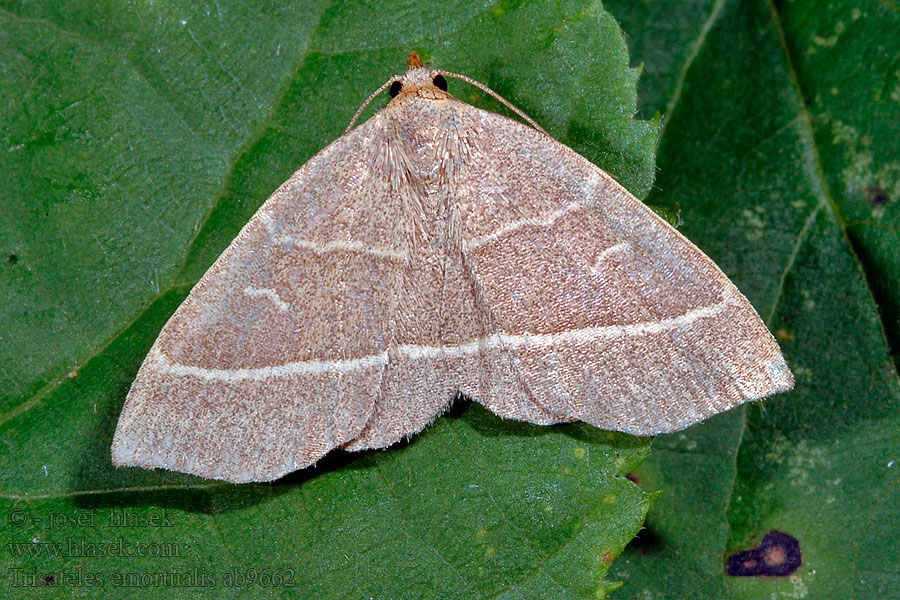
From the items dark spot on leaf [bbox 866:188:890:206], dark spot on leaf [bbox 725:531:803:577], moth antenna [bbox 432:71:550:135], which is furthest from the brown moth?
dark spot on leaf [bbox 866:188:890:206]

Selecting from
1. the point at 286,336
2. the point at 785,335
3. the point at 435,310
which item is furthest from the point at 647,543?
the point at 286,336

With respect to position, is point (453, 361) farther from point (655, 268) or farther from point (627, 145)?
point (627, 145)

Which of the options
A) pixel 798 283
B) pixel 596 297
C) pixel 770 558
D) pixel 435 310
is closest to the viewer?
pixel 596 297

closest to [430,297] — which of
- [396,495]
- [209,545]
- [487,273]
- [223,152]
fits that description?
[487,273]

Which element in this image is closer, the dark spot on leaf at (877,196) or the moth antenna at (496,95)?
the moth antenna at (496,95)

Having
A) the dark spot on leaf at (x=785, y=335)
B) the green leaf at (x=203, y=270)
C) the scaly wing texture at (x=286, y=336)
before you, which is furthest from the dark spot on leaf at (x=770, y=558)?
the scaly wing texture at (x=286, y=336)

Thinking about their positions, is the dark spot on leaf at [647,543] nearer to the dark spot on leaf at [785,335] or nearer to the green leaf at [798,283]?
the green leaf at [798,283]

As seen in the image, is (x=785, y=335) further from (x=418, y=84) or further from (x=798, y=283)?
(x=418, y=84)
